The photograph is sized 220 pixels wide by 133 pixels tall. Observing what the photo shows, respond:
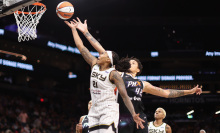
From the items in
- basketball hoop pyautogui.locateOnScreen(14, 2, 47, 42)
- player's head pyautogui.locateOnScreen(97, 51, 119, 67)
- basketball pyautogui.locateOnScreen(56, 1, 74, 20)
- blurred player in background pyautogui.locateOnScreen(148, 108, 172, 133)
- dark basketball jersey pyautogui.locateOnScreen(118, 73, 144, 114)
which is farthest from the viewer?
basketball hoop pyautogui.locateOnScreen(14, 2, 47, 42)

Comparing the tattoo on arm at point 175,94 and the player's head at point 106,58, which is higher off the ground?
the player's head at point 106,58

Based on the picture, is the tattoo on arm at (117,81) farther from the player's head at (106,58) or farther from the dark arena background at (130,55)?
the dark arena background at (130,55)

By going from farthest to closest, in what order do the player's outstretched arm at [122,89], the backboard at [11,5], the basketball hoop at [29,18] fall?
the basketball hoop at [29,18]
the backboard at [11,5]
the player's outstretched arm at [122,89]

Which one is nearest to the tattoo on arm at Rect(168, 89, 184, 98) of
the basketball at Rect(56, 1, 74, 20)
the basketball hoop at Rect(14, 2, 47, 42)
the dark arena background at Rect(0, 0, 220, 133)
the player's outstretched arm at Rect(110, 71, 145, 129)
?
the player's outstretched arm at Rect(110, 71, 145, 129)

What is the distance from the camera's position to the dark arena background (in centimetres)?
2150

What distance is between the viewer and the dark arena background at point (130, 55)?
21.5 metres

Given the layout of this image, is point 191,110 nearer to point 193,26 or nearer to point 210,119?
point 210,119

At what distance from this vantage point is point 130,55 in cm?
2445

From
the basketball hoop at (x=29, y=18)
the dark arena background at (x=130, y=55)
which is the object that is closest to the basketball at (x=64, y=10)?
the basketball hoop at (x=29, y=18)

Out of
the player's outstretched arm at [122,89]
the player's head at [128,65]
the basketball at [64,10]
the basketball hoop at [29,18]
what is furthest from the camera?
the basketball hoop at [29,18]

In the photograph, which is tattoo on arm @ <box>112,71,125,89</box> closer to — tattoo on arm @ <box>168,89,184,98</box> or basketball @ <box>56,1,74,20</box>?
tattoo on arm @ <box>168,89,184,98</box>

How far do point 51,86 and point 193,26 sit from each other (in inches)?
420

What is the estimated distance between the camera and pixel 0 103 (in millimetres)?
17828

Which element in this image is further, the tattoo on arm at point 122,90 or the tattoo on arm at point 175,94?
the tattoo on arm at point 175,94
